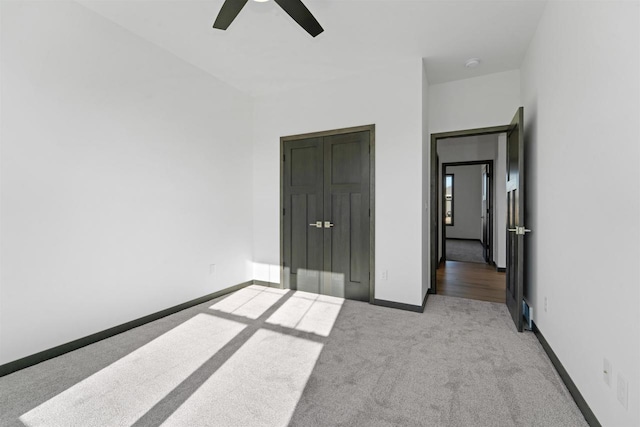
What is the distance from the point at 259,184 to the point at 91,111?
6.99ft

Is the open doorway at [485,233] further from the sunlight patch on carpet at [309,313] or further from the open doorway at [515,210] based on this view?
the sunlight patch on carpet at [309,313]

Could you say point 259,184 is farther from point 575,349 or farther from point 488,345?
point 575,349

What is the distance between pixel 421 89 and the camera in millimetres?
3279

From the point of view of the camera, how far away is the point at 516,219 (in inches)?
116

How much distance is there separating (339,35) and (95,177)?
2482 millimetres

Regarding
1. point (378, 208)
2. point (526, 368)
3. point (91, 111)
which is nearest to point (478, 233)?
point (378, 208)

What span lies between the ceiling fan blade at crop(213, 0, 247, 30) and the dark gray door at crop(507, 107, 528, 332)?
8.26 feet

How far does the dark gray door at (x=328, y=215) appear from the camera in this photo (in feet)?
11.9

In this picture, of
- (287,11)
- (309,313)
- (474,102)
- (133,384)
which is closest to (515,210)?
(474,102)

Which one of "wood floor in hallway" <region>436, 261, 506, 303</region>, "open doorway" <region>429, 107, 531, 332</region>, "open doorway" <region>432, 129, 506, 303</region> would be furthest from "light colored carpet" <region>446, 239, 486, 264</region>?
"open doorway" <region>429, 107, 531, 332</region>

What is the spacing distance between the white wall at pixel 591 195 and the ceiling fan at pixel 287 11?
165 centimetres

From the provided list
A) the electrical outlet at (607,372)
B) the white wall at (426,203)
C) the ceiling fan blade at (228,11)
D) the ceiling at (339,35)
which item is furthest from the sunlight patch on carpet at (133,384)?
the ceiling at (339,35)

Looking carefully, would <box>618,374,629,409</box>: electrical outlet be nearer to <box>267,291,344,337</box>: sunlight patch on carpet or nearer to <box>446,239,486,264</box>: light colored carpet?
<box>267,291,344,337</box>: sunlight patch on carpet

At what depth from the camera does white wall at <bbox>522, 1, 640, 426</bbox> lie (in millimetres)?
1252
